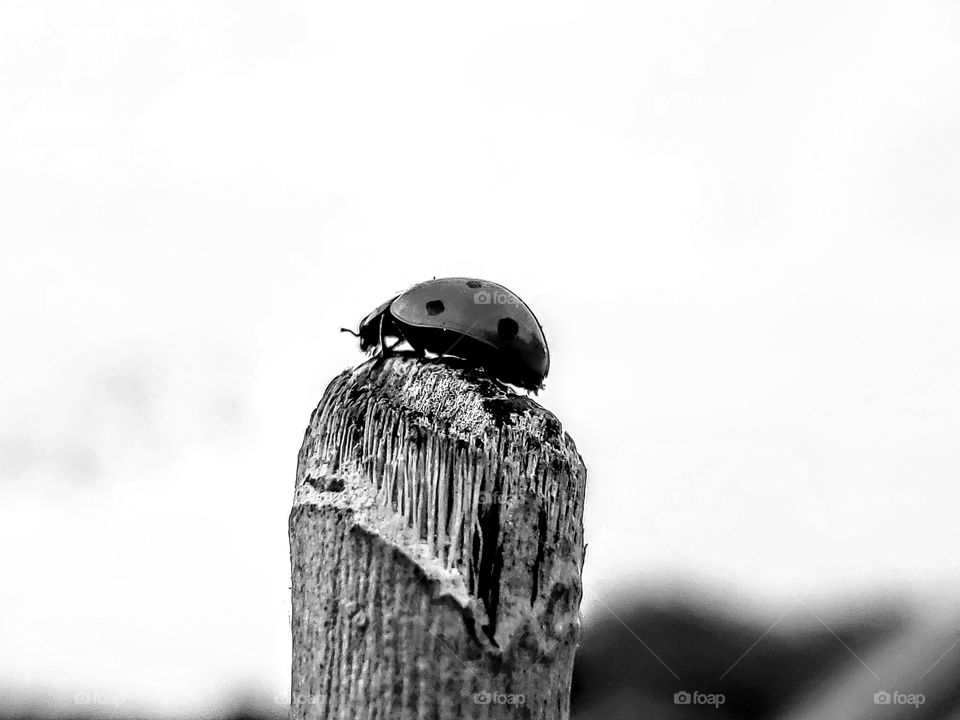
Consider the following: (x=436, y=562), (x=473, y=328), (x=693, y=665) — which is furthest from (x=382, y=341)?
(x=693, y=665)

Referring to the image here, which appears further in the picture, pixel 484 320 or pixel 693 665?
pixel 693 665

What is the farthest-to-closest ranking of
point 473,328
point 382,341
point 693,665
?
point 693,665
point 382,341
point 473,328

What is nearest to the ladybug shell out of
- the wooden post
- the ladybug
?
the ladybug

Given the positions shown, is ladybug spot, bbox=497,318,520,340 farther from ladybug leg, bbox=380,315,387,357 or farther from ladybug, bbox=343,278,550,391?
ladybug leg, bbox=380,315,387,357

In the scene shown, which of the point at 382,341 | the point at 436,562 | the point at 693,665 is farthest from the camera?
the point at 693,665

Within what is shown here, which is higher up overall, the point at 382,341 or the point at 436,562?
the point at 382,341

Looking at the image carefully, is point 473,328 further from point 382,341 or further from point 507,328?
point 382,341

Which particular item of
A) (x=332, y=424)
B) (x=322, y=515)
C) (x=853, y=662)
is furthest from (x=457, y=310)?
(x=853, y=662)

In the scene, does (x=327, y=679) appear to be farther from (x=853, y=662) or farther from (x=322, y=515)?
(x=853, y=662)
